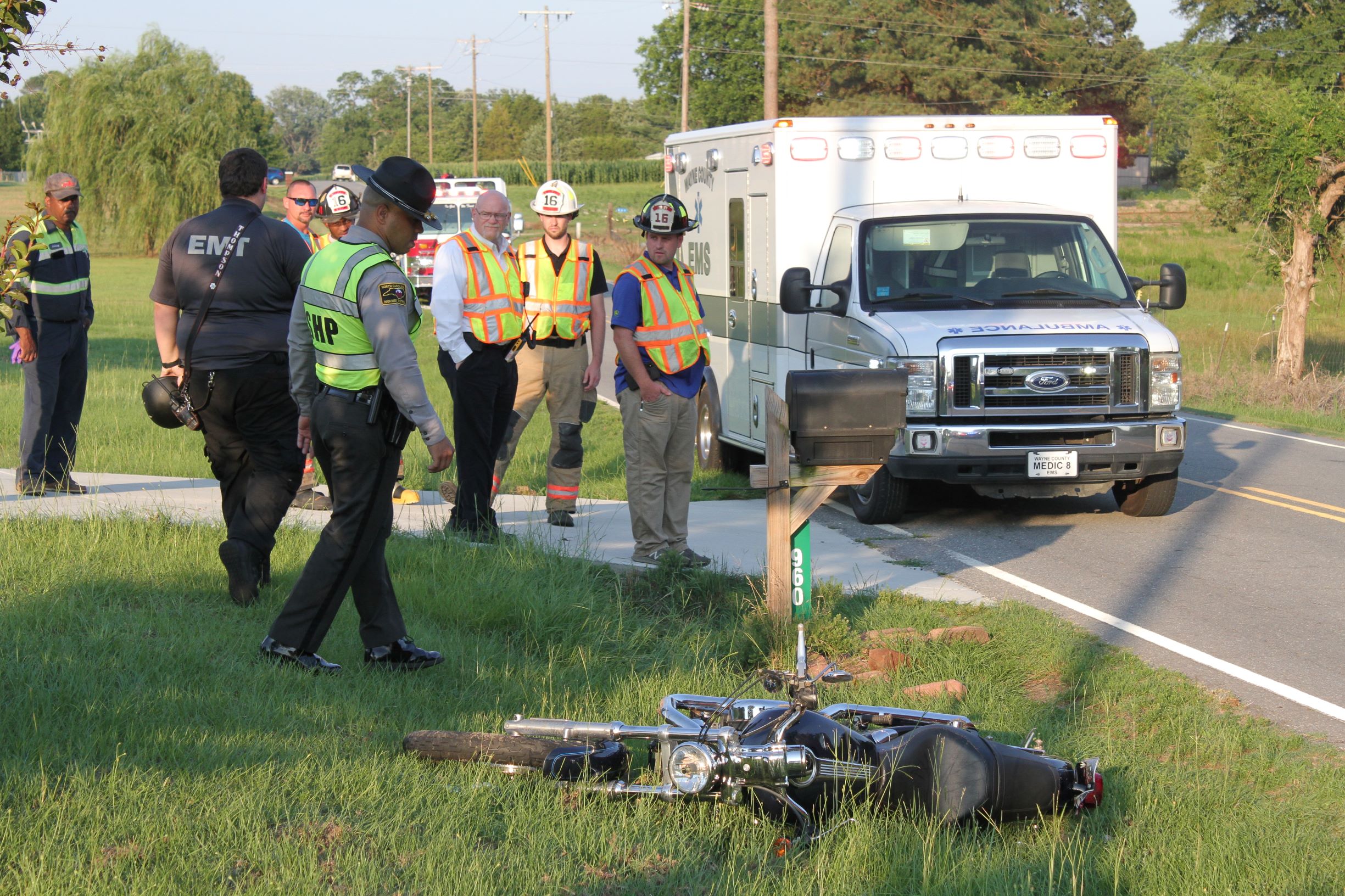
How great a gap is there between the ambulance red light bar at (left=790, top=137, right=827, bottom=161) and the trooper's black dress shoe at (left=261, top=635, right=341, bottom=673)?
22.2 ft

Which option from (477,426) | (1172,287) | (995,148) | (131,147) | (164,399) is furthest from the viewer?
(131,147)

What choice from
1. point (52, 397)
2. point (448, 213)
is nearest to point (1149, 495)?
point (52, 397)

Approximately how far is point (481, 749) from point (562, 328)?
492 centimetres

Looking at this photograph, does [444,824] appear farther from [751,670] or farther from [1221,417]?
[1221,417]

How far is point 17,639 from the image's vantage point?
213 inches

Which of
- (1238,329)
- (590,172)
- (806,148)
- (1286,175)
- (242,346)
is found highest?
(590,172)

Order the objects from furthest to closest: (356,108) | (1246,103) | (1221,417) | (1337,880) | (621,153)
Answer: (356,108) < (621,153) < (1246,103) < (1221,417) < (1337,880)

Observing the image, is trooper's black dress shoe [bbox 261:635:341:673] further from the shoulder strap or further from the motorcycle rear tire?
the shoulder strap

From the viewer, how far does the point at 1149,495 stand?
10195 millimetres

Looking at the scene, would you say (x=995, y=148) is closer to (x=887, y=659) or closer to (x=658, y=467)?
(x=658, y=467)

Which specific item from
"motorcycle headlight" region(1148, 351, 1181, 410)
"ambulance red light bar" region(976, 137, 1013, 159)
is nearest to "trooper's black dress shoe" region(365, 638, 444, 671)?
"motorcycle headlight" region(1148, 351, 1181, 410)

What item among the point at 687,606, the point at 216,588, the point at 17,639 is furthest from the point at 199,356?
the point at 687,606

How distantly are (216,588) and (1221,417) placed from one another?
13.8m

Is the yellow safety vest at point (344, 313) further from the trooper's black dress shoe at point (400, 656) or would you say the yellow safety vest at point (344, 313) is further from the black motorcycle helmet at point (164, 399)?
the black motorcycle helmet at point (164, 399)
